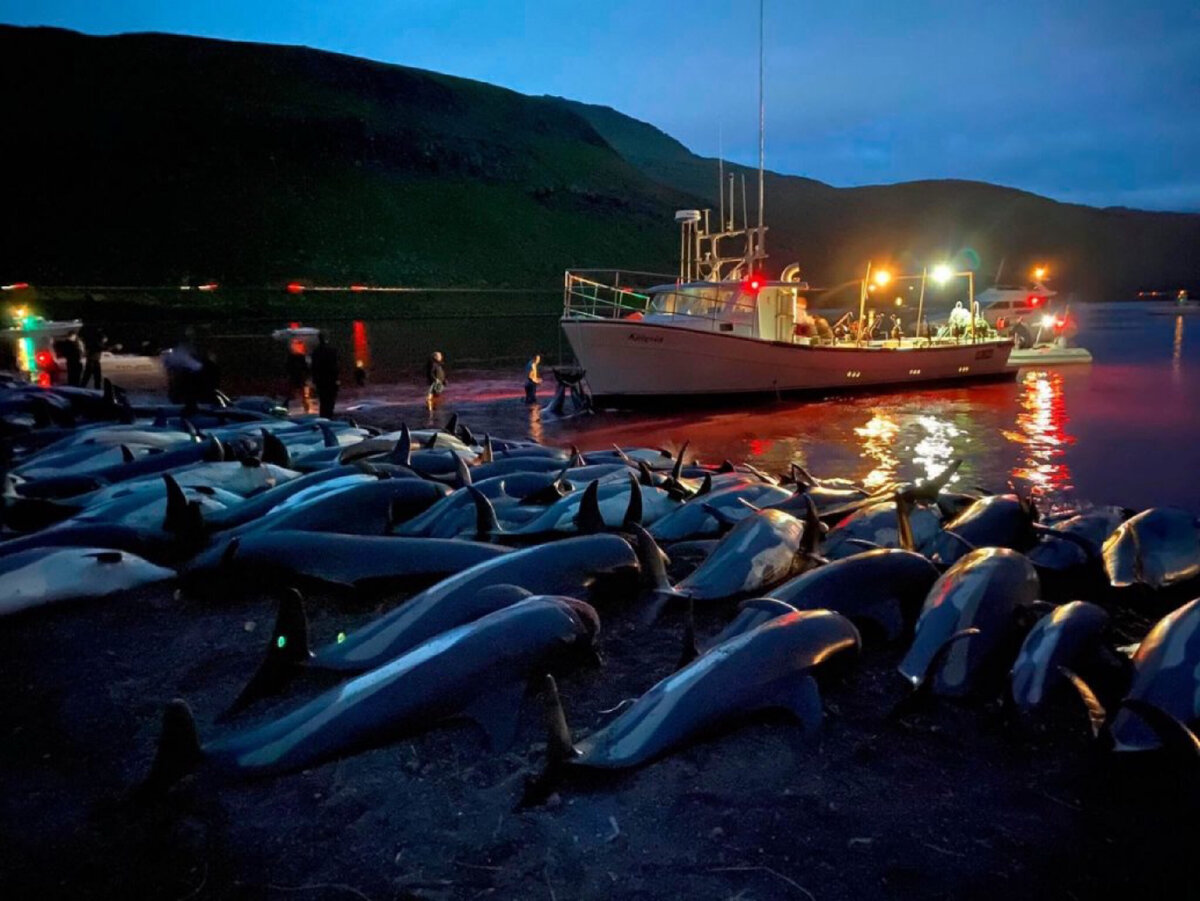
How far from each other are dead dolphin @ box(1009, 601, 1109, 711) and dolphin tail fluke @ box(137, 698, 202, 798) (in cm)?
392

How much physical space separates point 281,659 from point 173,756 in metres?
0.84

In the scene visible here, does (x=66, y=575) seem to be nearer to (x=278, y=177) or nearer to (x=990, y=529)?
(x=990, y=529)

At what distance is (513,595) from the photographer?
4.45 meters

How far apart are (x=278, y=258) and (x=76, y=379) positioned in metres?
78.7

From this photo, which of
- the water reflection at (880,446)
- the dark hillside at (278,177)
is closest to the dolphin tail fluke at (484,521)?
the water reflection at (880,446)

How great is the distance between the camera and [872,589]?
15.6ft

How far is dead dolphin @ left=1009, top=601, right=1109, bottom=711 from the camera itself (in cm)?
395

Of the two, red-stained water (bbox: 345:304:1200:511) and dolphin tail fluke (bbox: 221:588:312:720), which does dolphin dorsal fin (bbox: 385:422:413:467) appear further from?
red-stained water (bbox: 345:304:1200:511)

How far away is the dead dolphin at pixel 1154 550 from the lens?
18.2ft

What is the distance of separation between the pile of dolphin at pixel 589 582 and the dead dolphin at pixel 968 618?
0.05 feet

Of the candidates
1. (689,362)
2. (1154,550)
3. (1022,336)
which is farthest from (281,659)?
(1022,336)

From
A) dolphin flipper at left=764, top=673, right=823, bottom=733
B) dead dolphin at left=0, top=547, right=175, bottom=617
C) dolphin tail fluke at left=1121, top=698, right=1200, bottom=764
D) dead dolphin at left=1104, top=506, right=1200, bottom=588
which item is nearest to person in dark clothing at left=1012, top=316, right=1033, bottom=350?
dead dolphin at left=1104, top=506, right=1200, bottom=588

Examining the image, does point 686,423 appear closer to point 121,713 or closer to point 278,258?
point 121,713

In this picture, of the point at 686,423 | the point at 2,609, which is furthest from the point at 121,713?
the point at 686,423
